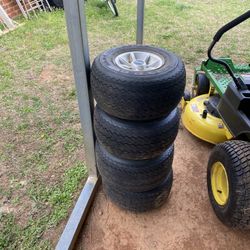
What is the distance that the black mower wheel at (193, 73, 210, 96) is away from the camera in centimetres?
273

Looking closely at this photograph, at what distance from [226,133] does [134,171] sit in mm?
993

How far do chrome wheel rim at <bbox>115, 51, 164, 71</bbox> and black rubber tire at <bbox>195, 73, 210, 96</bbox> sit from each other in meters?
1.27

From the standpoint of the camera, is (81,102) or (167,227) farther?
(167,227)

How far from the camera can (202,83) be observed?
8.98 feet

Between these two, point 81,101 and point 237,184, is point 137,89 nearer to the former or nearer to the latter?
point 81,101

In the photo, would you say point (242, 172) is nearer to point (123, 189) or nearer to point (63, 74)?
point (123, 189)

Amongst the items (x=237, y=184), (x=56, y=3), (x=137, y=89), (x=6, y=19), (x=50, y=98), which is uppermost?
(x=137, y=89)

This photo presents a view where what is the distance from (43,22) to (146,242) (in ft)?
15.5

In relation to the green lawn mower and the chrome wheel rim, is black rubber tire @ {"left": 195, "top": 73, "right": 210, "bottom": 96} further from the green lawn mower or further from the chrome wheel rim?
the chrome wheel rim

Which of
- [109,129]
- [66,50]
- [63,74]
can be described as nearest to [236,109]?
[109,129]

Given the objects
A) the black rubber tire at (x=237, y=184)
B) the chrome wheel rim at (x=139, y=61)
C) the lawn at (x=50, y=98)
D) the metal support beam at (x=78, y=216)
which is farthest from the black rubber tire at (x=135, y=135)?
the lawn at (x=50, y=98)

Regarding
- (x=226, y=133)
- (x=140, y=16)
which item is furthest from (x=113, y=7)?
(x=226, y=133)

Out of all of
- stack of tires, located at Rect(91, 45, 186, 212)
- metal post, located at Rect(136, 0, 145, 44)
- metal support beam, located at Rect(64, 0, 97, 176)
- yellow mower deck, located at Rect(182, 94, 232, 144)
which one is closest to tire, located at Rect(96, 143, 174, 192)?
stack of tires, located at Rect(91, 45, 186, 212)

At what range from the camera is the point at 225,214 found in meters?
1.70
